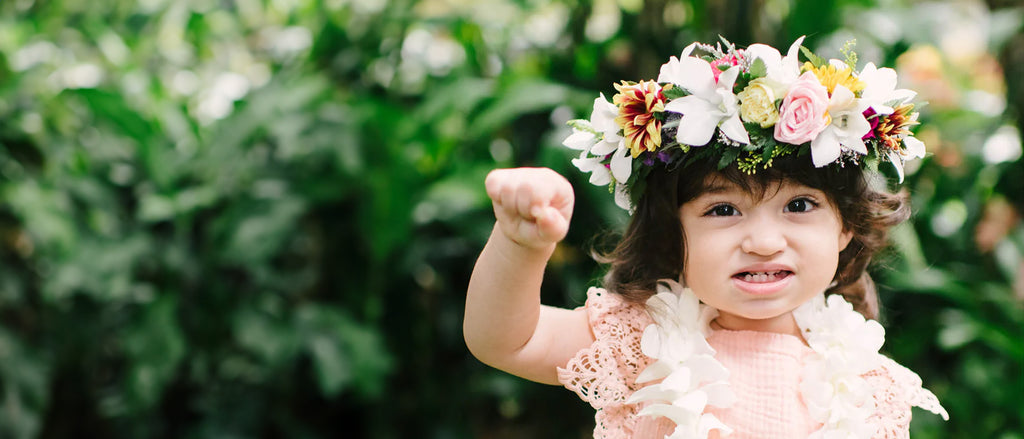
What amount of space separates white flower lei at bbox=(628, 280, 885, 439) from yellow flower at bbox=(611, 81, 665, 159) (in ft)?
0.68

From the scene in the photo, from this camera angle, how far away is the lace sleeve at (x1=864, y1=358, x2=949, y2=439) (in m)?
1.03

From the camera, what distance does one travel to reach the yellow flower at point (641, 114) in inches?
36.7

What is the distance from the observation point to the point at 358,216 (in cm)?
241

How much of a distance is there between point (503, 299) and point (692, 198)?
24 centimetres

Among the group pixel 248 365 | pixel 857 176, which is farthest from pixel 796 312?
pixel 248 365

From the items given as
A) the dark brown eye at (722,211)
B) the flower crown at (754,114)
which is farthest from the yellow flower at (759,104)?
the dark brown eye at (722,211)

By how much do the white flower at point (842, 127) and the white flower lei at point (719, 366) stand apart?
233mm

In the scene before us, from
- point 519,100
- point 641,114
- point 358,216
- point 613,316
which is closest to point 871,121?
point 641,114

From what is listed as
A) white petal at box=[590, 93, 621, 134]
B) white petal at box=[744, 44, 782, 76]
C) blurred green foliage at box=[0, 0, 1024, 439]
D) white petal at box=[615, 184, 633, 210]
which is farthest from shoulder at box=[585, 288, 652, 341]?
blurred green foliage at box=[0, 0, 1024, 439]

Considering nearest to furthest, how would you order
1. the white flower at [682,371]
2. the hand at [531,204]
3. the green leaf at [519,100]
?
the hand at [531,204] < the white flower at [682,371] < the green leaf at [519,100]

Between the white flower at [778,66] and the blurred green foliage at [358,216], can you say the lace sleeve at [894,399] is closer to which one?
the white flower at [778,66]

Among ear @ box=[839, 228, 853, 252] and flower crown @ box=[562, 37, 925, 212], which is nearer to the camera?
flower crown @ box=[562, 37, 925, 212]

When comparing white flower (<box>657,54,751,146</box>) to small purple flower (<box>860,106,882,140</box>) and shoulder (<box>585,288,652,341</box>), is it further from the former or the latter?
shoulder (<box>585,288,652,341</box>)

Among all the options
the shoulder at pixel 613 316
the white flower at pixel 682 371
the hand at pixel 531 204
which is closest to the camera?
the hand at pixel 531 204
